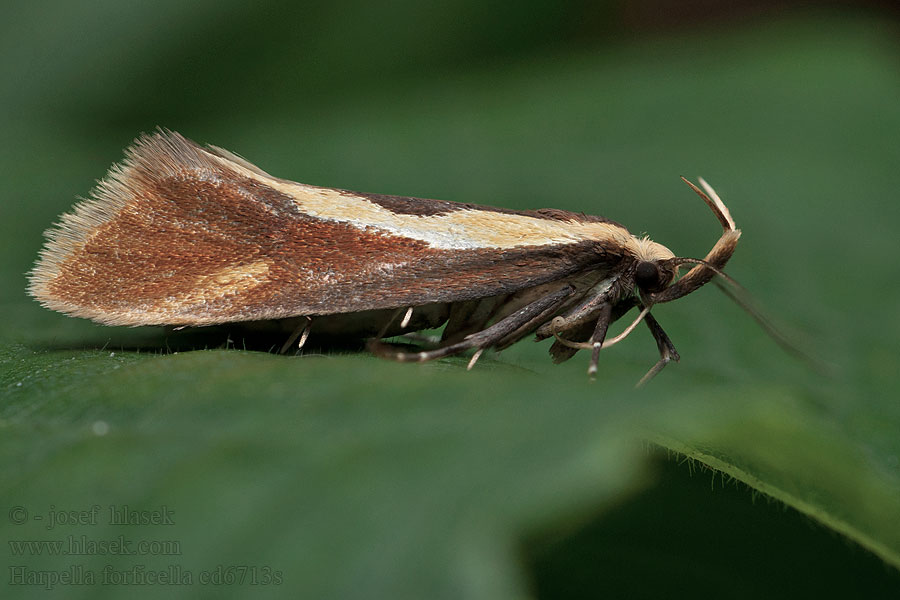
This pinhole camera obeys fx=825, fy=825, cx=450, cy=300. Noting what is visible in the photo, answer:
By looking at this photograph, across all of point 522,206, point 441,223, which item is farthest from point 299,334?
point 522,206

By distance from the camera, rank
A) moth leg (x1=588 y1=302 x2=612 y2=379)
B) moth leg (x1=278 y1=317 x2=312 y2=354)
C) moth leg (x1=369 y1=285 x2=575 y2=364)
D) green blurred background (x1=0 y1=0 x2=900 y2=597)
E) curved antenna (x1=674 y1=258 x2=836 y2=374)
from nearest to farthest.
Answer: green blurred background (x1=0 y1=0 x2=900 y2=597) < moth leg (x1=369 y1=285 x2=575 y2=364) < moth leg (x1=278 y1=317 x2=312 y2=354) < moth leg (x1=588 y1=302 x2=612 y2=379) < curved antenna (x1=674 y1=258 x2=836 y2=374)

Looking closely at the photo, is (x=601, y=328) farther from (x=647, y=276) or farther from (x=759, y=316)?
(x=759, y=316)

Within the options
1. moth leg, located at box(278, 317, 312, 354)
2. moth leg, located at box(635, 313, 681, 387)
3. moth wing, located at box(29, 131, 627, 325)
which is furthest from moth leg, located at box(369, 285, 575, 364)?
moth leg, located at box(635, 313, 681, 387)

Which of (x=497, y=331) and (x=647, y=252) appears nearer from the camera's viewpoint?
(x=497, y=331)

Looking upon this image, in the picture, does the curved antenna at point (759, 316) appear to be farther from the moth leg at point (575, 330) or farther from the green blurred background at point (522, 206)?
the moth leg at point (575, 330)

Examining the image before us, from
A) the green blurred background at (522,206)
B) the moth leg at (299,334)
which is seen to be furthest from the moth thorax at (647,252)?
the moth leg at (299,334)

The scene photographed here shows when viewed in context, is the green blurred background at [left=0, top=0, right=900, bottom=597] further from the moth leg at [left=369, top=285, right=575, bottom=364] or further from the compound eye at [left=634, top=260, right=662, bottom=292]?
the compound eye at [left=634, top=260, right=662, bottom=292]

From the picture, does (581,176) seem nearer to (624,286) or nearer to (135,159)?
(624,286)
